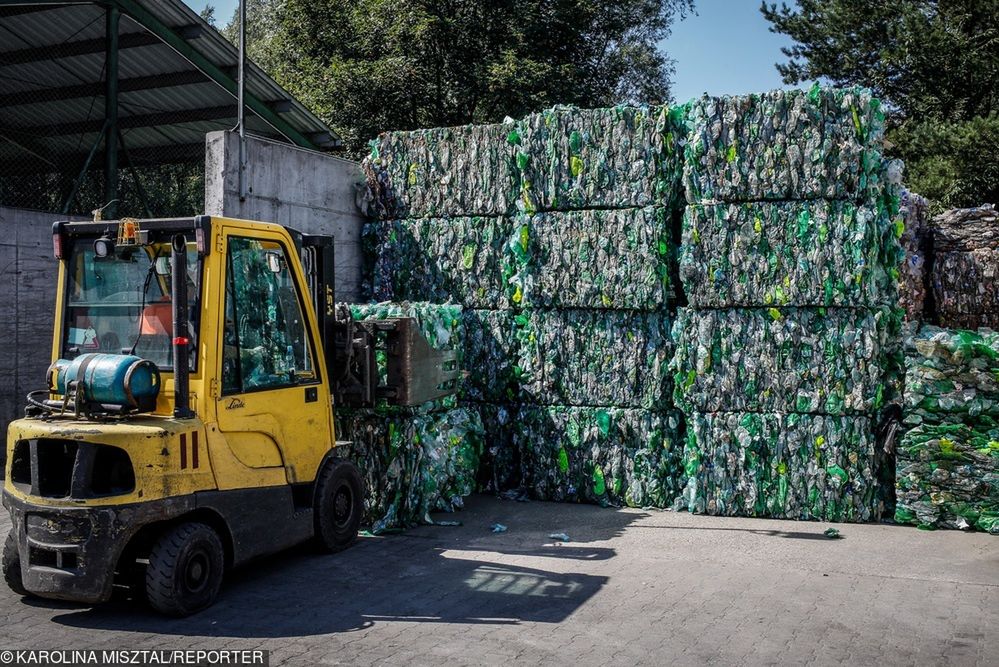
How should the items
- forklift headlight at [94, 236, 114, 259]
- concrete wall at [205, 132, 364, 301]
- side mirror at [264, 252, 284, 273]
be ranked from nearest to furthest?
forklift headlight at [94, 236, 114, 259]
side mirror at [264, 252, 284, 273]
concrete wall at [205, 132, 364, 301]

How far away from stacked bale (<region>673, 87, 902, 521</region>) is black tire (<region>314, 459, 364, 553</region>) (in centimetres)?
377

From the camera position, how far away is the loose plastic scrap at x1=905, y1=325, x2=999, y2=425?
29.6ft

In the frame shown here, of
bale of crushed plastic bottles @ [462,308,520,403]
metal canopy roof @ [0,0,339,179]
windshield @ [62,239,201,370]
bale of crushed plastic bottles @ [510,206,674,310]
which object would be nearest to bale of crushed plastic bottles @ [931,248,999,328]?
bale of crushed plastic bottles @ [510,206,674,310]

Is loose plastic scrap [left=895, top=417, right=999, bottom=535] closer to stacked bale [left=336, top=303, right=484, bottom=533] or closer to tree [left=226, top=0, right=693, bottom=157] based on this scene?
stacked bale [left=336, top=303, right=484, bottom=533]

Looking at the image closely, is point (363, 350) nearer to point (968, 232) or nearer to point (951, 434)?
point (951, 434)

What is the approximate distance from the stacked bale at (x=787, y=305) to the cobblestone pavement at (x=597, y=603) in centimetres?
65

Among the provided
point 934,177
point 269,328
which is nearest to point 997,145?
point 934,177

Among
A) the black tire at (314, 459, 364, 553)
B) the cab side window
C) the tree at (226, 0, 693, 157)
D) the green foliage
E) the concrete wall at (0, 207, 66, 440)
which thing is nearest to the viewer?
the cab side window

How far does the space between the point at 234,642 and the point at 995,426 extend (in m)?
7.37

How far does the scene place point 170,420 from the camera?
22.0ft

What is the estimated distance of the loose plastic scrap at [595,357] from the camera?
10414 millimetres

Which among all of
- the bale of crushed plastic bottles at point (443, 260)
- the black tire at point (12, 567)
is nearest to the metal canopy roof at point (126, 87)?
the bale of crushed plastic bottles at point (443, 260)

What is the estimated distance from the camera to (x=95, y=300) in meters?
7.30

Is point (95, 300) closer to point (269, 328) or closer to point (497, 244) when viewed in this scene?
point (269, 328)
